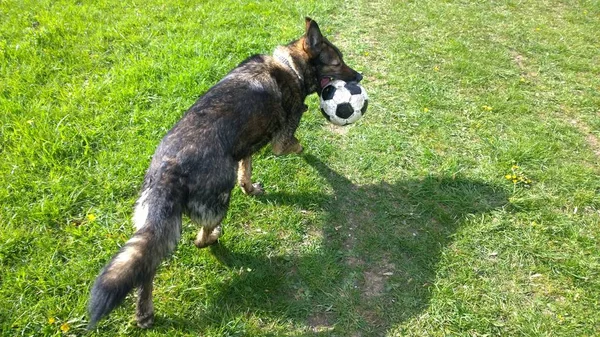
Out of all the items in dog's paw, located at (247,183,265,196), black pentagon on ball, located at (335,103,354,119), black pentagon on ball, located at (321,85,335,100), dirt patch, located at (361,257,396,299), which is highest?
black pentagon on ball, located at (321,85,335,100)

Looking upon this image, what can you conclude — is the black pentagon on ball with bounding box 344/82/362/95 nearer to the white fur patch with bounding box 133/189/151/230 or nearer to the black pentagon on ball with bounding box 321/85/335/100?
the black pentagon on ball with bounding box 321/85/335/100

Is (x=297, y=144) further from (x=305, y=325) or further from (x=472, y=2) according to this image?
(x=472, y=2)

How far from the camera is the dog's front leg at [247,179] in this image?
4195 mm

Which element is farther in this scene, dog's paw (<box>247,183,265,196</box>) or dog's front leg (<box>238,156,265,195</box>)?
dog's paw (<box>247,183,265,196</box>)

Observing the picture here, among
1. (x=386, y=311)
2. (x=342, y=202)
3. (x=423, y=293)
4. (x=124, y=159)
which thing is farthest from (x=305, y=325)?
(x=124, y=159)

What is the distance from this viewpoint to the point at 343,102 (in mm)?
4172

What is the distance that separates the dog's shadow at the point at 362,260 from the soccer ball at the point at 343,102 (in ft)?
2.55

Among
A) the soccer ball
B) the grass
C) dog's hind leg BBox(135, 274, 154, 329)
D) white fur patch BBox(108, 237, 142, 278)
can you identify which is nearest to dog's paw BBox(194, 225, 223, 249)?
the grass

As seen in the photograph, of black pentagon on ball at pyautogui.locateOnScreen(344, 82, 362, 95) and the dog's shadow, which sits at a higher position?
black pentagon on ball at pyautogui.locateOnScreen(344, 82, 362, 95)

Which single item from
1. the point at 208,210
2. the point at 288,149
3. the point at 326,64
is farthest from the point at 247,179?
the point at 326,64

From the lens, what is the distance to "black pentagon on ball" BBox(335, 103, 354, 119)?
4176 mm

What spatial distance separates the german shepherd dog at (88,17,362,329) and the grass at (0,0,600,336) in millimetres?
534

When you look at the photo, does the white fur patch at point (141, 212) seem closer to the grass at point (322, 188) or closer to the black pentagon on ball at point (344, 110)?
the grass at point (322, 188)

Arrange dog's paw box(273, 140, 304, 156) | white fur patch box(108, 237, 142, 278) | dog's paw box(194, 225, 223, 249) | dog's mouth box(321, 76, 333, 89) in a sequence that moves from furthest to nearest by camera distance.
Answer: dog's mouth box(321, 76, 333, 89), dog's paw box(273, 140, 304, 156), dog's paw box(194, 225, 223, 249), white fur patch box(108, 237, 142, 278)
